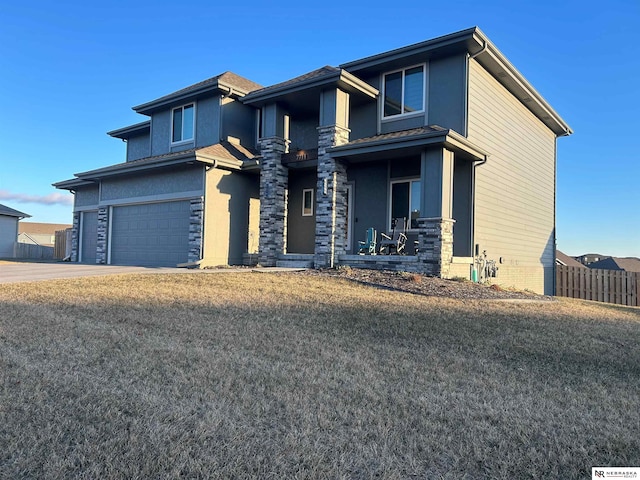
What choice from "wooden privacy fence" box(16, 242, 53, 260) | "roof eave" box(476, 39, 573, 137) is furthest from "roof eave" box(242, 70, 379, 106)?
"wooden privacy fence" box(16, 242, 53, 260)

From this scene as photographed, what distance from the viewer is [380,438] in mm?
3115

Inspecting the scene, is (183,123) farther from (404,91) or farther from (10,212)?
(10,212)

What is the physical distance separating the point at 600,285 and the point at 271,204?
43.9 ft

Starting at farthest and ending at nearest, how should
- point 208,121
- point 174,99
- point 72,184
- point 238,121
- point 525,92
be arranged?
point 72,184, point 174,99, point 238,121, point 208,121, point 525,92

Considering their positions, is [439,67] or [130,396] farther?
[439,67]

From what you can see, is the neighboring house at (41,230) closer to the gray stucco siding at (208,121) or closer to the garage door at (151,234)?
the garage door at (151,234)

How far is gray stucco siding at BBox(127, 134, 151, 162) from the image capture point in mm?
19859

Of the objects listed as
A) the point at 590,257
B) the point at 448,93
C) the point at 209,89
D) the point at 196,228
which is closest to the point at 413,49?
the point at 448,93

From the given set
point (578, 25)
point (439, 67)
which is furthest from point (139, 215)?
point (578, 25)

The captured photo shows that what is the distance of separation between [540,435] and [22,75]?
21911 millimetres

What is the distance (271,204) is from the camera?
14.0 metres

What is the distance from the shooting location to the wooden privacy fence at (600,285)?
17062mm

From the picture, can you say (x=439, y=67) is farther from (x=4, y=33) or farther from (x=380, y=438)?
(x=4, y=33)

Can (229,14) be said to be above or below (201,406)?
above
